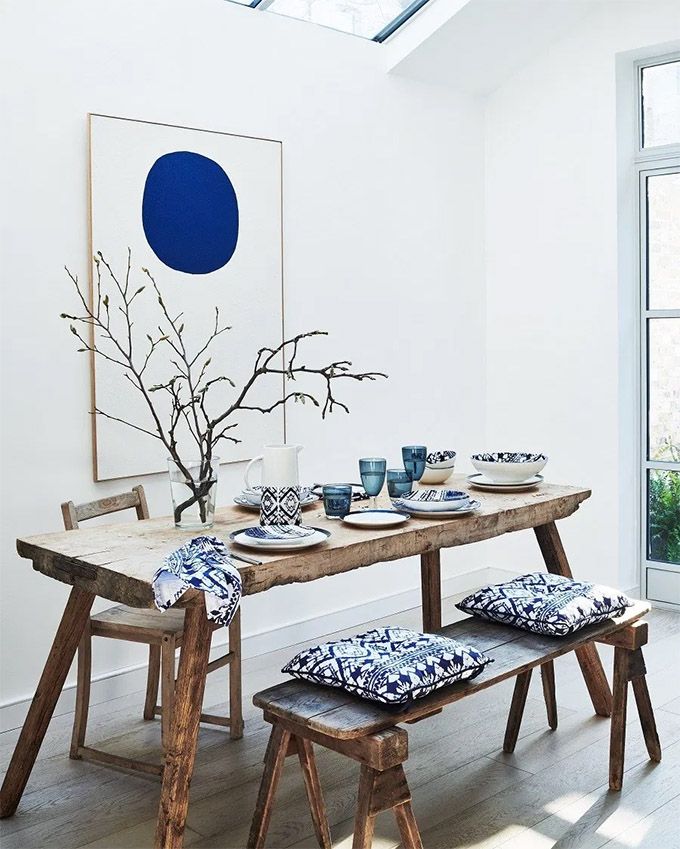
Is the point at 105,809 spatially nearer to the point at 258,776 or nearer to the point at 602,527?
the point at 258,776

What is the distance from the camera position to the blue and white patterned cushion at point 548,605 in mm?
2568

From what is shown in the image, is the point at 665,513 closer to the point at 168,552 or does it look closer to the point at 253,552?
the point at 253,552

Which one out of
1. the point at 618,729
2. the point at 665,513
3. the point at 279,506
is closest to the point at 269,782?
the point at 279,506

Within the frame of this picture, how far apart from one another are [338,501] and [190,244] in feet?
4.37

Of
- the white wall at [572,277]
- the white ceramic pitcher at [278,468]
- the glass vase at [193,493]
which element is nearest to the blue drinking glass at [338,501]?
the white ceramic pitcher at [278,468]

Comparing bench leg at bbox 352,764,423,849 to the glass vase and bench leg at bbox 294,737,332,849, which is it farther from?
the glass vase

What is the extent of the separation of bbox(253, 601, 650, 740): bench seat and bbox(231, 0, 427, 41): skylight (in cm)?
251

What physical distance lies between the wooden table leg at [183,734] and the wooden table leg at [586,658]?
135 centimetres

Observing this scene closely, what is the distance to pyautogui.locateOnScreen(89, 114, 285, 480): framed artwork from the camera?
10.8ft

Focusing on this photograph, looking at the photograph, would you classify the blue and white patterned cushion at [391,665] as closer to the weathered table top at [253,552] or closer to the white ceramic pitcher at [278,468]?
the weathered table top at [253,552]

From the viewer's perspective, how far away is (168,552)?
2.32 metres

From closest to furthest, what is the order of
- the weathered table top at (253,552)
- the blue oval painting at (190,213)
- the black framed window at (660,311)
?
1. the weathered table top at (253,552)
2. the blue oval painting at (190,213)
3. the black framed window at (660,311)

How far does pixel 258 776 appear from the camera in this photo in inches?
108

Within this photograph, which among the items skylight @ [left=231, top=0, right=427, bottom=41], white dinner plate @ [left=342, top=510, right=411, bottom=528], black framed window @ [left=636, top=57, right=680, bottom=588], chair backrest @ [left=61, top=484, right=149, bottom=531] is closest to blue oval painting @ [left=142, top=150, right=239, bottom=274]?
skylight @ [left=231, top=0, right=427, bottom=41]
